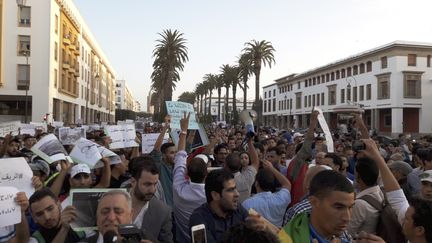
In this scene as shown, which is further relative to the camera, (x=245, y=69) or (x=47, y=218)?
(x=245, y=69)

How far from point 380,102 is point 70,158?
6037cm

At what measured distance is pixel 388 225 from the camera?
3.98 metres

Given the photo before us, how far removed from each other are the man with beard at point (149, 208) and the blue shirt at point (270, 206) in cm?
99

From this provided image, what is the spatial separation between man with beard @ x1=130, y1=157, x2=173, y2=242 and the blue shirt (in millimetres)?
993

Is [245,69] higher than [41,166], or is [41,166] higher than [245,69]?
[245,69]

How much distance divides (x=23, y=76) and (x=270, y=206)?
145ft

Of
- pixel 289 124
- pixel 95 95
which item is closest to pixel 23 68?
pixel 95 95

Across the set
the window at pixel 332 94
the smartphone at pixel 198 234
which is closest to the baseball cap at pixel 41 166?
the smartphone at pixel 198 234

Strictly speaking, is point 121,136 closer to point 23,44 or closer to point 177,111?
point 177,111

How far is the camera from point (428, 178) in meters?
4.71

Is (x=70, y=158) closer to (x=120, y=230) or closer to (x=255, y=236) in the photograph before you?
(x=120, y=230)

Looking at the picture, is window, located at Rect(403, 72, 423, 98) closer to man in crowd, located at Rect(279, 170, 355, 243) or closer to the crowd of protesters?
the crowd of protesters

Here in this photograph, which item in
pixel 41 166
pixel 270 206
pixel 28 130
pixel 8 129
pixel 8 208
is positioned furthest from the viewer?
pixel 28 130

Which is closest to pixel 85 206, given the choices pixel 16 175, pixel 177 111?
pixel 16 175
